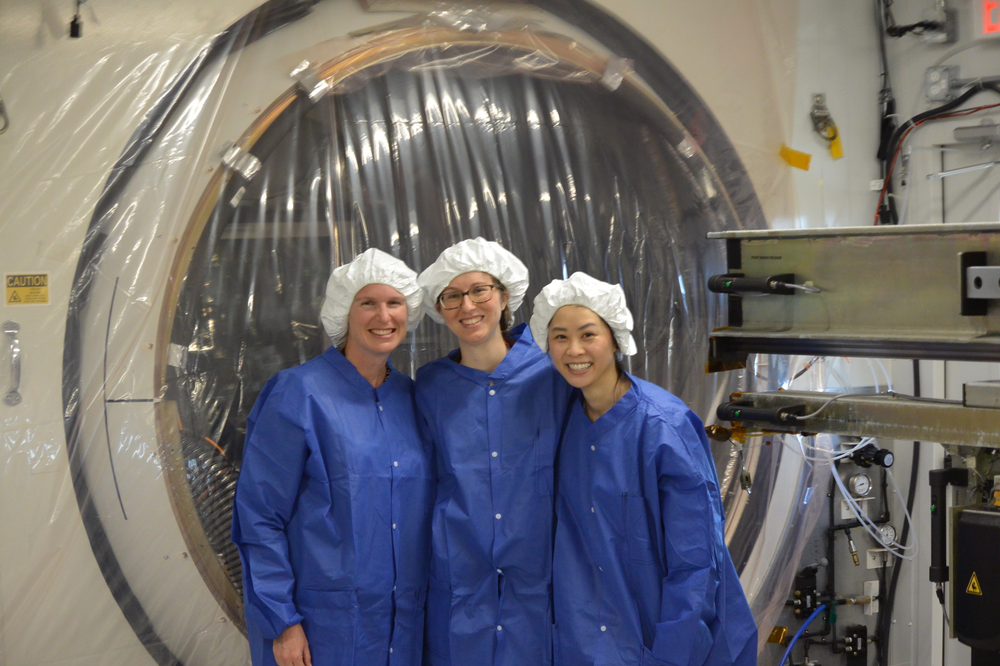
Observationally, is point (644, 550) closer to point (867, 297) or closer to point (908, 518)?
point (867, 297)

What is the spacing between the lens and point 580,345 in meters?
1.63

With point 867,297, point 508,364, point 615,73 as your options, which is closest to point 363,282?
point 508,364

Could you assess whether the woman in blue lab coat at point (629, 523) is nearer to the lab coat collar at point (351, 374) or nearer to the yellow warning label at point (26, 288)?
the lab coat collar at point (351, 374)

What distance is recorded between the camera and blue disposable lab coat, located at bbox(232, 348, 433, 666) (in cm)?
162

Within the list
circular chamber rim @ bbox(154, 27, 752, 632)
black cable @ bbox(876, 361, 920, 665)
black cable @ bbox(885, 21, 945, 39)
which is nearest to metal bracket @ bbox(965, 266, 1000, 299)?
circular chamber rim @ bbox(154, 27, 752, 632)

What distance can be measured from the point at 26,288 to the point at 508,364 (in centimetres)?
110

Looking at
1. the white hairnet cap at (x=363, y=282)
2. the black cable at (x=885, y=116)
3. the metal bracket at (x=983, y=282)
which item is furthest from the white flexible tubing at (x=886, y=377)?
the white hairnet cap at (x=363, y=282)

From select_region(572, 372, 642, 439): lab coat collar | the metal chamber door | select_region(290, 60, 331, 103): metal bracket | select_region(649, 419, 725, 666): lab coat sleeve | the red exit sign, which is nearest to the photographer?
select_region(649, 419, 725, 666): lab coat sleeve

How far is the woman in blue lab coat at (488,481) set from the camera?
168 centimetres

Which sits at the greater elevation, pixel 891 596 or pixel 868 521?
pixel 868 521

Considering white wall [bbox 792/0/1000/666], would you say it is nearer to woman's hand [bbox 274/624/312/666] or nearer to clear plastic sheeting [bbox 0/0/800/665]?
clear plastic sheeting [bbox 0/0/800/665]

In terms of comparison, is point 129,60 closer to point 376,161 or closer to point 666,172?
point 376,161

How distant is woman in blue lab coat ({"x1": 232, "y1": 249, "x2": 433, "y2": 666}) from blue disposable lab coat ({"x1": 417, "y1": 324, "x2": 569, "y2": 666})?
7 cm

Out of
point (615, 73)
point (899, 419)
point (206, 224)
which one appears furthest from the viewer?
point (615, 73)
